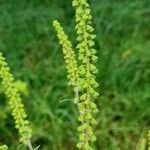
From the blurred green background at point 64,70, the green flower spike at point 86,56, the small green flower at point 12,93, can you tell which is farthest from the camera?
the blurred green background at point 64,70

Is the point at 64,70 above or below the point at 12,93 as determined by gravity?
above

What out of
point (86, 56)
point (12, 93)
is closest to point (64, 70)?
point (12, 93)

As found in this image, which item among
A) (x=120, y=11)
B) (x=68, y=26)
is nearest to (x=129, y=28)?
(x=120, y=11)

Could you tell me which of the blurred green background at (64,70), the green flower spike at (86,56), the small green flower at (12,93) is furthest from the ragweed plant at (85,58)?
the blurred green background at (64,70)

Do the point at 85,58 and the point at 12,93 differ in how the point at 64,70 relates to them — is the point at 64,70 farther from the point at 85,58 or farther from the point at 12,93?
the point at 85,58

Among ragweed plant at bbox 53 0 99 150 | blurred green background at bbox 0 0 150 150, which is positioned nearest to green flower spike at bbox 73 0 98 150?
ragweed plant at bbox 53 0 99 150

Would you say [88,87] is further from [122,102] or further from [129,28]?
[129,28]

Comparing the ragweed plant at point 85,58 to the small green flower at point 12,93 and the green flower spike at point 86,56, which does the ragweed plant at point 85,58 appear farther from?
the small green flower at point 12,93

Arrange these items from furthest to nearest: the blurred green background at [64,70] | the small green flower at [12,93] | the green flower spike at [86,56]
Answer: the blurred green background at [64,70] < the small green flower at [12,93] < the green flower spike at [86,56]
